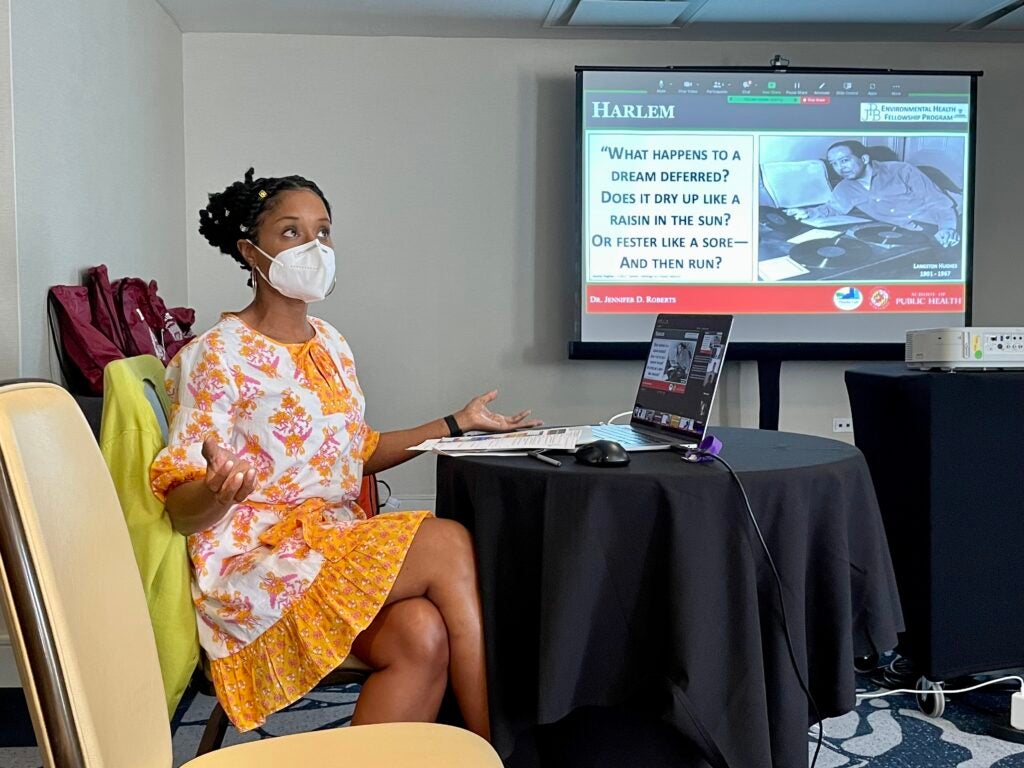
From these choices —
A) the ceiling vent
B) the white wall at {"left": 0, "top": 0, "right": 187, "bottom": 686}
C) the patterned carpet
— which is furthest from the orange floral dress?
the ceiling vent

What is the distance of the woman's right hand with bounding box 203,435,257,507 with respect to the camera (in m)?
1.54

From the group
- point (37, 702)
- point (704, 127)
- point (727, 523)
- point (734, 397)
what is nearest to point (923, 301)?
point (734, 397)

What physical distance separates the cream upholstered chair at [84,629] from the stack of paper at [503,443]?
642 mm

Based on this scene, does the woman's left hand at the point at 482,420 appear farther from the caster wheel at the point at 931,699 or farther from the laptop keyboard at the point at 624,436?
the caster wheel at the point at 931,699

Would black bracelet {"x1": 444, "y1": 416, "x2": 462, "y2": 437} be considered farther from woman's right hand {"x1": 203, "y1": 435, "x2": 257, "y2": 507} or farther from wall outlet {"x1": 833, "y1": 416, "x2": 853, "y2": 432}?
wall outlet {"x1": 833, "y1": 416, "x2": 853, "y2": 432}

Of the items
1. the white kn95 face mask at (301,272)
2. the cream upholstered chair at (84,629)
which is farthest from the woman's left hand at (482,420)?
the cream upholstered chair at (84,629)

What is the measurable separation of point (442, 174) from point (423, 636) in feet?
10.9

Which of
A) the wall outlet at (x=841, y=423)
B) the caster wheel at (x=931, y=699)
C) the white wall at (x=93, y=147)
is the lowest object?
the caster wheel at (x=931, y=699)

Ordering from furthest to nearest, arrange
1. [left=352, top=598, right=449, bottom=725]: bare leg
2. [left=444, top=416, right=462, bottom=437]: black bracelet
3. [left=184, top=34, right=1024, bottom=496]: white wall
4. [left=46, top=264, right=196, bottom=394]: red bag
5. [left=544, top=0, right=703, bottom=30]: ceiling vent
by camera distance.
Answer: [left=184, top=34, right=1024, bottom=496]: white wall < [left=544, top=0, right=703, bottom=30]: ceiling vent < [left=46, top=264, right=196, bottom=394]: red bag < [left=444, top=416, right=462, bottom=437]: black bracelet < [left=352, top=598, right=449, bottom=725]: bare leg

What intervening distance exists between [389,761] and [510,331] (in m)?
3.64

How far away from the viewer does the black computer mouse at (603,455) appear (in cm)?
171

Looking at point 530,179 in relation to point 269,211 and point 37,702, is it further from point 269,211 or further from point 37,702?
point 37,702

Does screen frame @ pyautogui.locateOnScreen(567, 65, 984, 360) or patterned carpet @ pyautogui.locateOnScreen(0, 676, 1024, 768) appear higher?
screen frame @ pyautogui.locateOnScreen(567, 65, 984, 360)

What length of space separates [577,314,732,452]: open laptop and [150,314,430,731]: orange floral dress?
1.58 feet
